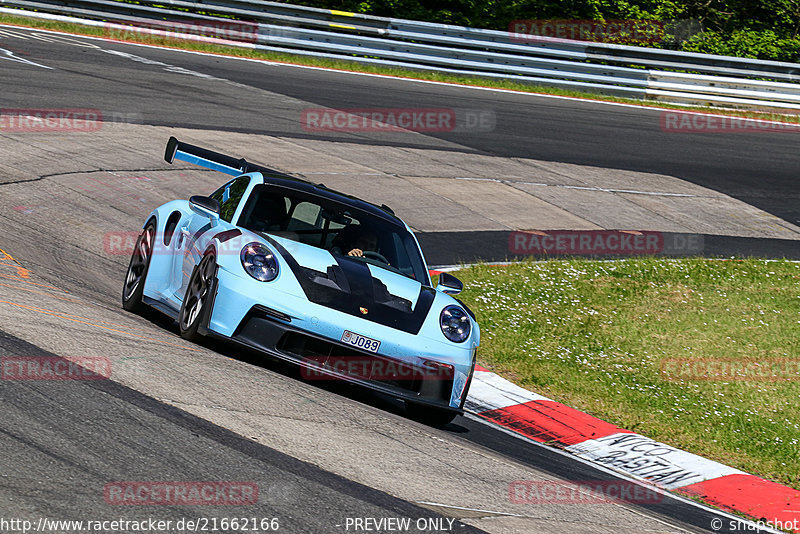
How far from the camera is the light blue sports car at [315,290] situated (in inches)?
262

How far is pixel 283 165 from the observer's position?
1559 centimetres

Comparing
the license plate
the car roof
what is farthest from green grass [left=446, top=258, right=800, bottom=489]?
the license plate

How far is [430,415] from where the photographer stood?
23.2 ft

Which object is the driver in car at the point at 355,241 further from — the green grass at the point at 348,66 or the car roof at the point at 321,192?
the green grass at the point at 348,66

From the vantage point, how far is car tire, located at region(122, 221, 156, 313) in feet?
27.4

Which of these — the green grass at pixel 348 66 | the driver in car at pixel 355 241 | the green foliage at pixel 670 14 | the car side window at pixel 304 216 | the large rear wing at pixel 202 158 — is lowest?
the driver in car at pixel 355 241

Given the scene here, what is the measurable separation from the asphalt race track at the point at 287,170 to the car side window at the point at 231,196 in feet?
3.36

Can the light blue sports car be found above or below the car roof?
below

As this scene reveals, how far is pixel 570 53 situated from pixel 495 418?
19355mm

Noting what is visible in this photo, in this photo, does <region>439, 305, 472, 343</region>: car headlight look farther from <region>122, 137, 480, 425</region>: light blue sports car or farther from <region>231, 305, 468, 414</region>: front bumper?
<region>231, 305, 468, 414</region>: front bumper

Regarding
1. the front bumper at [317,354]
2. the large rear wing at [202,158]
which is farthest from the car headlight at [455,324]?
the large rear wing at [202,158]

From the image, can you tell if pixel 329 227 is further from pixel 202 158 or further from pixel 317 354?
pixel 317 354

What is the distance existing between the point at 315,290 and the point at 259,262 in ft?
1.47

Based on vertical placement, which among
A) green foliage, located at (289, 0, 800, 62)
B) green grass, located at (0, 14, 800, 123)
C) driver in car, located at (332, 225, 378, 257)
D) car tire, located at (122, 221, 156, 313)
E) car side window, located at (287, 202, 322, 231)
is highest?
green foliage, located at (289, 0, 800, 62)
